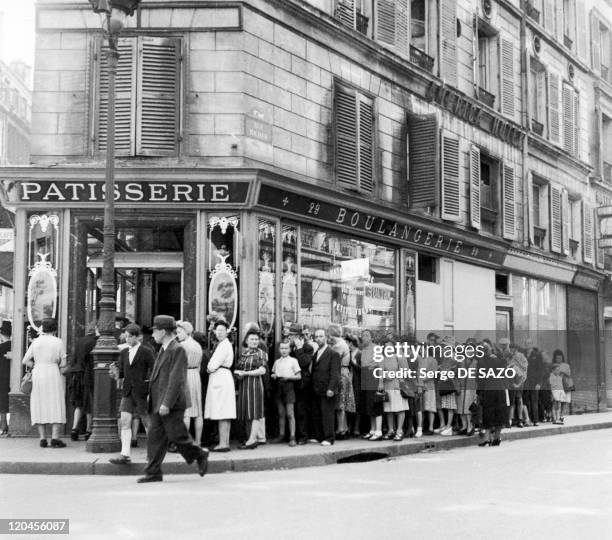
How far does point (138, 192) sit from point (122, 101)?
5.26 feet

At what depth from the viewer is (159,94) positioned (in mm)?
14914

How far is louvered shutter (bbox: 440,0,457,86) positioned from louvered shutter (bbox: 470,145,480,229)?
1.83 m

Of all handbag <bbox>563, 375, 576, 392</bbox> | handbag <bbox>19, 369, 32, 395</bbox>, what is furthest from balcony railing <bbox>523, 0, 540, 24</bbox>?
handbag <bbox>19, 369, 32, 395</bbox>

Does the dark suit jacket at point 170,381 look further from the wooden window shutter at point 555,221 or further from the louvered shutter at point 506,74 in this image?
the wooden window shutter at point 555,221

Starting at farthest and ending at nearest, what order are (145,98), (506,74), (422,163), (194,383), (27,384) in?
(506,74) → (422,163) → (145,98) → (27,384) → (194,383)

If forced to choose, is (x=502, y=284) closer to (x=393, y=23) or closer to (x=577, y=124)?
(x=577, y=124)

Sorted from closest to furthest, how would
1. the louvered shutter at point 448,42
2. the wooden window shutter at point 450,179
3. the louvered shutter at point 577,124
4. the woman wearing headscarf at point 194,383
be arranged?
the woman wearing headscarf at point 194,383 → the wooden window shutter at point 450,179 → the louvered shutter at point 448,42 → the louvered shutter at point 577,124

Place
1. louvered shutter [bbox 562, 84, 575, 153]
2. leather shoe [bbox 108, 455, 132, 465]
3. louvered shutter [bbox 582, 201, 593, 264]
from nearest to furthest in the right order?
leather shoe [bbox 108, 455, 132, 465]
louvered shutter [bbox 562, 84, 575, 153]
louvered shutter [bbox 582, 201, 593, 264]

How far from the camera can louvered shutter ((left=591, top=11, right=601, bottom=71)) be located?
99.7 feet

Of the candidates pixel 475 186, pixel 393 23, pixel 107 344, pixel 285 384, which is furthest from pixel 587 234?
pixel 107 344

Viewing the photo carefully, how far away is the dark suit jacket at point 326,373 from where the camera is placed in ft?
46.2

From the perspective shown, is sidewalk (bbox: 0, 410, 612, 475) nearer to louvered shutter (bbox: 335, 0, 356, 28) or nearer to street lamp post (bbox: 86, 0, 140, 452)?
street lamp post (bbox: 86, 0, 140, 452)

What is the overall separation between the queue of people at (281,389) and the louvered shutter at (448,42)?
7.19 metres

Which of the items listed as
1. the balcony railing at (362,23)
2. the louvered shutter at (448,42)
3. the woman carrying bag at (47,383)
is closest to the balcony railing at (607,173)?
the louvered shutter at (448,42)
